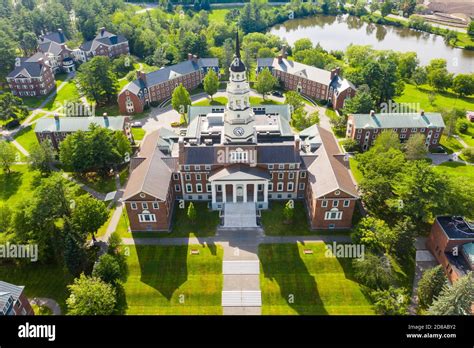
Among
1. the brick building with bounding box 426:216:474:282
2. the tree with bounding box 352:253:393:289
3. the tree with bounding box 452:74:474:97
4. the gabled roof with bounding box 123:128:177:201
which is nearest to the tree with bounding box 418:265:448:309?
the tree with bounding box 352:253:393:289

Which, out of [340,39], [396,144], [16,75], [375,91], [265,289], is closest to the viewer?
[265,289]

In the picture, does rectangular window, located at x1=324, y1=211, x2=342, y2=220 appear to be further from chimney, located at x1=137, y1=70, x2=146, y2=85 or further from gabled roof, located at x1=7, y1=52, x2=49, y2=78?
gabled roof, located at x1=7, y1=52, x2=49, y2=78

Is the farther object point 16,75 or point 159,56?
point 159,56

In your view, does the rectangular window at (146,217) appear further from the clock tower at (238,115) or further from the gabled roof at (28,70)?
the gabled roof at (28,70)
